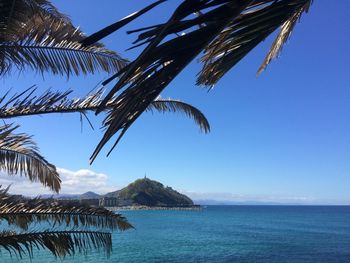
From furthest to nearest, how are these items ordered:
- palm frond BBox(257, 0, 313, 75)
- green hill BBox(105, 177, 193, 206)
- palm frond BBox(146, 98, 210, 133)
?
1. green hill BBox(105, 177, 193, 206)
2. palm frond BBox(146, 98, 210, 133)
3. palm frond BBox(257, 0, 313, 75)

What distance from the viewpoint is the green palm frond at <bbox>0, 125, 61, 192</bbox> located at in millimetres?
6941

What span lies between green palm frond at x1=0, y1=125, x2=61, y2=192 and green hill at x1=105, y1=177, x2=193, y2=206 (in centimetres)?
15904

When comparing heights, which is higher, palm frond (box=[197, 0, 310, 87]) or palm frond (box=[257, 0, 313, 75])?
palm frond (box=[257, 0, 313, 75])

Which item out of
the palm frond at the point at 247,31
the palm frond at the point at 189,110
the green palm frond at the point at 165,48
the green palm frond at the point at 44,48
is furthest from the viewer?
the palm frond at the point at 189,110

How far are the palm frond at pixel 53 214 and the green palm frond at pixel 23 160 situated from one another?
0.67 metres

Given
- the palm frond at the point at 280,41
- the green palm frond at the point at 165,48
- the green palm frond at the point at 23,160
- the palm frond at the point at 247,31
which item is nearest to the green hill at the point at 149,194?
the green palm frond at the point at 23,160

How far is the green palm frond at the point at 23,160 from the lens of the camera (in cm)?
694

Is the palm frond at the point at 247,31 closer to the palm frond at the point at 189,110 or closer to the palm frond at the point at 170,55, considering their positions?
the palm frond at the point at 170,55

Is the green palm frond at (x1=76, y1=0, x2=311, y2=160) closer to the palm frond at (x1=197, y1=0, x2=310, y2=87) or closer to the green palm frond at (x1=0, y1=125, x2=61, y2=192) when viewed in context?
the palm frond at (x1=197, y1=0, x2=310, y2=87)

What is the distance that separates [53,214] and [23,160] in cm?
123

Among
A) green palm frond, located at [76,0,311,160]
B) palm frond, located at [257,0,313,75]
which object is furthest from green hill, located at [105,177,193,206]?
green palm frond, located at [76,0,311,160]

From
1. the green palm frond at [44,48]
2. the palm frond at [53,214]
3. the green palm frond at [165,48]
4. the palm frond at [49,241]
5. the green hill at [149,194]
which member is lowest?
the palm frond at [49,241]

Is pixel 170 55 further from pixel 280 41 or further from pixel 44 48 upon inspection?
pixel 44 48

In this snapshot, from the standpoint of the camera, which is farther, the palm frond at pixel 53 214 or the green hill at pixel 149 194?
the green hill at pixel 149 194
